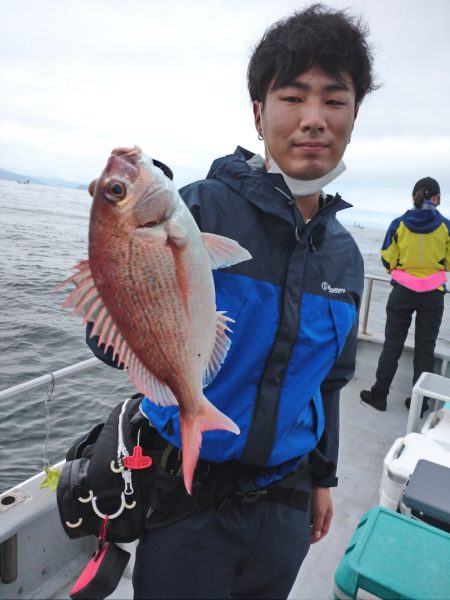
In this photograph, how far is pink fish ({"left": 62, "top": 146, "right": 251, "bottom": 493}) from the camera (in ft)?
3.94

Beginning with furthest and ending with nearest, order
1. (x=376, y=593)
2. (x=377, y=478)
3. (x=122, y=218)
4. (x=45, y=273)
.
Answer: (x=45, y=273)
(x=377, y=478)
(x=376, y=593)
(x=122, y=218)

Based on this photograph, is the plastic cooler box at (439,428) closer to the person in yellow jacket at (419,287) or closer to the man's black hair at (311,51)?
the person in yellow jacket at (419,287)

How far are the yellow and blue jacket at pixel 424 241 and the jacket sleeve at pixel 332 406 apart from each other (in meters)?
4.05

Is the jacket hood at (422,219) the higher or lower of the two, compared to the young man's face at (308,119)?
lower

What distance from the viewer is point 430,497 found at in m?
2.48

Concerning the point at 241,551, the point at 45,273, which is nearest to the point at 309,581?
the point at 241,551

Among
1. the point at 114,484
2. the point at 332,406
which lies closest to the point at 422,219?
the point at 332,406

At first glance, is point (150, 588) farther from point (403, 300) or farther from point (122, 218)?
point (403, 300)

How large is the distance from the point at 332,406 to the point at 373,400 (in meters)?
3.99

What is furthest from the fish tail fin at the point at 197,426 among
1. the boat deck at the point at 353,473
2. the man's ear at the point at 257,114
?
the boat deck at the point at 353,473

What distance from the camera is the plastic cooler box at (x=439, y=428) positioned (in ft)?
11.1

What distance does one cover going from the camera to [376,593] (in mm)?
1837

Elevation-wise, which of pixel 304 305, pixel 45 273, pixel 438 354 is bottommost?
pixel 45 273

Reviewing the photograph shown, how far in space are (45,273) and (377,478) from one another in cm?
1518
